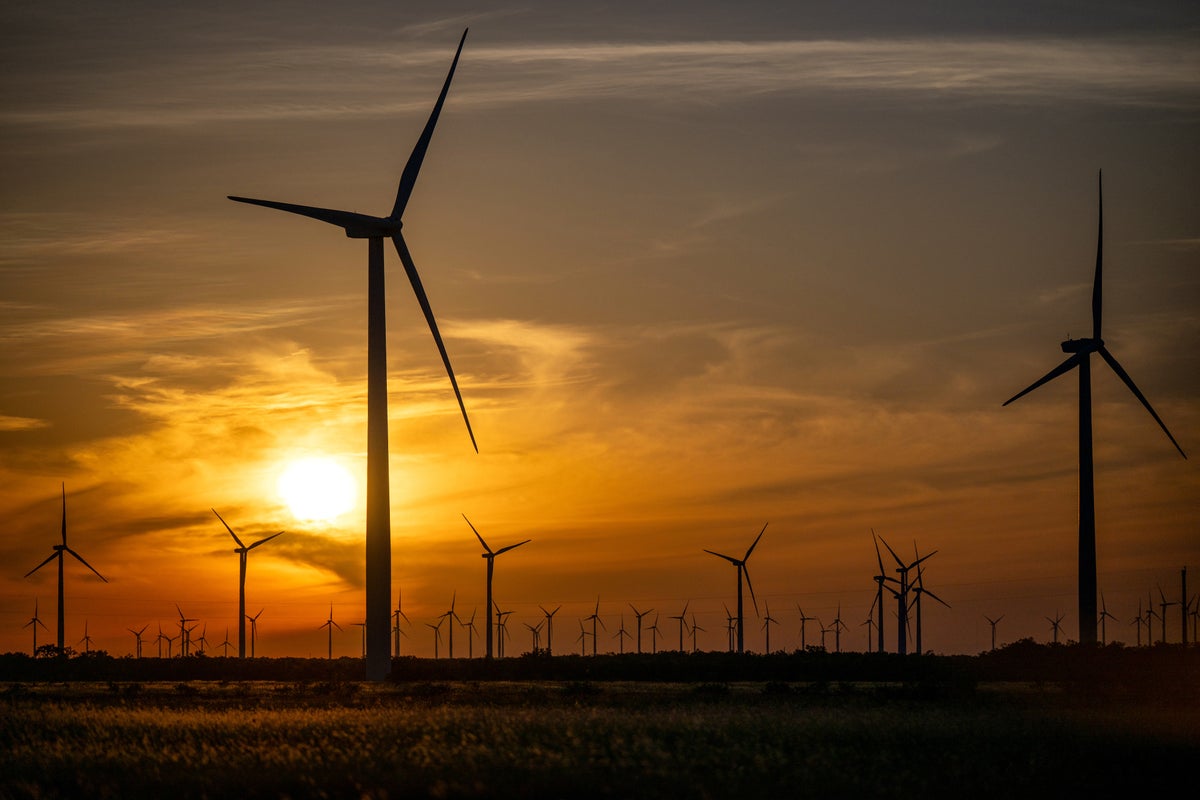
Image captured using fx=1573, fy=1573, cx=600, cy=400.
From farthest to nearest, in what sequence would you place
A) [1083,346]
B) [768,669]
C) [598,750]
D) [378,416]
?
1. [768,669]
2. [1083,346]
3. [378,416]
4. [598,750]

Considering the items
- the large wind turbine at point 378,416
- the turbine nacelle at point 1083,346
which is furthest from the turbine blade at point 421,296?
the turbine nacelle at point 1083,346

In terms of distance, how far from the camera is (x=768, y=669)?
124 metres

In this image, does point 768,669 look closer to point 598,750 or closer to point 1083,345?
point 1083,345

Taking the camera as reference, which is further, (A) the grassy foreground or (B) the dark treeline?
(B) the dark treeline

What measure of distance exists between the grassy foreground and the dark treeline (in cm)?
2089

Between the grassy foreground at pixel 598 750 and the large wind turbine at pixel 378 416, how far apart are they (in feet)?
42.9

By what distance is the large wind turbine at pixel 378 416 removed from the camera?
86.3m

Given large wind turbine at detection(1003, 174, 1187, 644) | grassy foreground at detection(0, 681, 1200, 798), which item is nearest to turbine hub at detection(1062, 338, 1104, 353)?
large wind turbine at detection(1003, 174, 1187, 644)

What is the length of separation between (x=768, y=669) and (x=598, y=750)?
262ft

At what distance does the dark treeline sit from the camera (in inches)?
3676

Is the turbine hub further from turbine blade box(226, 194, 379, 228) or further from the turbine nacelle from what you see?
turbine blade box(226, 194, 379, 228)

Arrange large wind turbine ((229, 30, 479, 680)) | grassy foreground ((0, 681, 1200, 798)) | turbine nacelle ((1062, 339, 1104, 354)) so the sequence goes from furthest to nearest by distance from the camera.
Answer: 1. turbine nacelle ((1062, 339, 1104, 354))
2. large wind turbine ((229, 30, 479, 680))
3. grassy foreground ((0, 681, 1200, 798))

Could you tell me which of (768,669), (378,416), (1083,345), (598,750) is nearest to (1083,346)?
(1083,345)

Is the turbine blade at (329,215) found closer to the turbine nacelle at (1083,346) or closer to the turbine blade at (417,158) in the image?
the turbine blade at (417,158)
